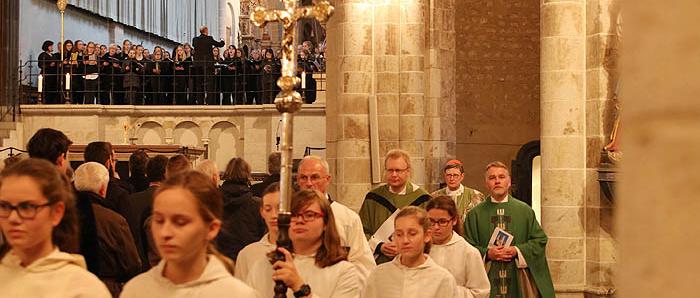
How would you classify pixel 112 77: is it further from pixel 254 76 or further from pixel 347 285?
pixel 347 285

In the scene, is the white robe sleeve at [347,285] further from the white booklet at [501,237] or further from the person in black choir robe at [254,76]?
the person in black choir robe at [254,76]

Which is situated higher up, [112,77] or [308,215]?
[112,77]

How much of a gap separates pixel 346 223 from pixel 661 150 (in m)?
5.30

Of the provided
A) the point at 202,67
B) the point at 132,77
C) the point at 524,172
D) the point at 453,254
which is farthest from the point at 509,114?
the point at 453,254

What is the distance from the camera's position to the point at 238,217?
8055 millimetres

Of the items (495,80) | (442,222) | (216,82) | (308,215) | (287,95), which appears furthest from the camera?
(216,82)

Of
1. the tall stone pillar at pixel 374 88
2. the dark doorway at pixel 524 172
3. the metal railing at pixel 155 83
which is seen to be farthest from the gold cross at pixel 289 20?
the metal railing at pixel 155 83

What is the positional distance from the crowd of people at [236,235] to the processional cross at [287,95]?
107 millimetres

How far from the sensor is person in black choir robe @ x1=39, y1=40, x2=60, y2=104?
21.4m

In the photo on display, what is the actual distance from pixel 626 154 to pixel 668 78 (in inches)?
4.5

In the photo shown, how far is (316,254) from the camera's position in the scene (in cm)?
538

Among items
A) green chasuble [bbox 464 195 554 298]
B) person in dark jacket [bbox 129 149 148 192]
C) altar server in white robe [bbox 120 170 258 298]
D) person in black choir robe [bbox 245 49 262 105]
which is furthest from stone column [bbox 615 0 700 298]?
person in black choir robe [bbox 245 49 262 105]

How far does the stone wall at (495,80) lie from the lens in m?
19.0

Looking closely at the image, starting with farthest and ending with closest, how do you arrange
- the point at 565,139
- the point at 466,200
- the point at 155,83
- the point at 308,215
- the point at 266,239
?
1. the point at 155,83
2. the point at 565,139
3. the point at 466,200
4. the point at 266,239
5. the point at 308,215
